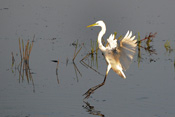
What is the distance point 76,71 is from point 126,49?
7.38 feet

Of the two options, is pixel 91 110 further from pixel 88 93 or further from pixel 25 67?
pixel 25 67

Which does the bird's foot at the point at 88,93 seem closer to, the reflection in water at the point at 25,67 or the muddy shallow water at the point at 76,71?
the muddy shallow water at the point at 76,71

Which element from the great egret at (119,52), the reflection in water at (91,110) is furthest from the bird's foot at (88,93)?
the reflection in water at (91,110)

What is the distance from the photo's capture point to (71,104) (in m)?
7.56

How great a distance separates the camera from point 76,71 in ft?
32.7

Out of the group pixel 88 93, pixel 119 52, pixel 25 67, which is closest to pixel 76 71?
pixel 25 67

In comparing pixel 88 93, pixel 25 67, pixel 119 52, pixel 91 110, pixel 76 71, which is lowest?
pixel 91 110

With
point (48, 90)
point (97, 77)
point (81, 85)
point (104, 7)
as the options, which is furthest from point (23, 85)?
point (104, 7)

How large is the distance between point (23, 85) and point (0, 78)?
729 mm

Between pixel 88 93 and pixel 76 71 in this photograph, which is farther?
pixel 76 71

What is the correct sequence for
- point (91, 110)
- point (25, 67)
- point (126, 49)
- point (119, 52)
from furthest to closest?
point (25, 67), point (119, 52), point (126, 49), point (91, 110)

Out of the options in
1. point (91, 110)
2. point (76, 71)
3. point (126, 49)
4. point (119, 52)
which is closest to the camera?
point (91, 110)

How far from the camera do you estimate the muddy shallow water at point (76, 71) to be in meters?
7.43

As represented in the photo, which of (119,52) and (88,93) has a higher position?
(119,52)
